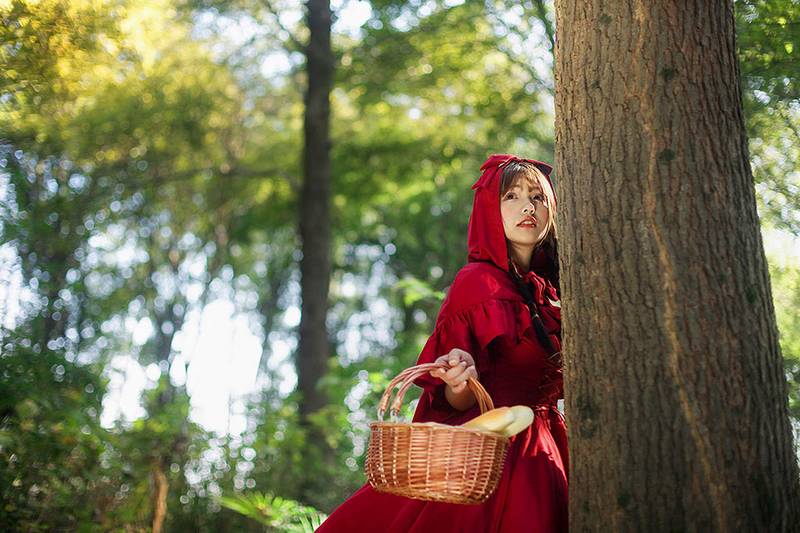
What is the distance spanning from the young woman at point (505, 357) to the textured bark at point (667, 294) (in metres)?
0.33

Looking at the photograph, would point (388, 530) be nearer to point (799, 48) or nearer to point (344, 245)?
point (799, 48)

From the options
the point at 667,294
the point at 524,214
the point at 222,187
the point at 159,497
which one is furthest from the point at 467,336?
the point at 222,187

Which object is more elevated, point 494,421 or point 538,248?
point 538,248

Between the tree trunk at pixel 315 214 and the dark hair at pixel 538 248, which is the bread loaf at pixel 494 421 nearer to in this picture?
the dark hair at pixel 538 248

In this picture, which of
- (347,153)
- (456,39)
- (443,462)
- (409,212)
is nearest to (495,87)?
(456,39)

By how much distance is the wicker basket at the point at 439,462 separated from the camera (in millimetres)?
2193

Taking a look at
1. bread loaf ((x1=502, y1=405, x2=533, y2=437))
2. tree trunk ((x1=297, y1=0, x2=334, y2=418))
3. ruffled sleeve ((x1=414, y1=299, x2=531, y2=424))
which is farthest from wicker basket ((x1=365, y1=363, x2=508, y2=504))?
tree trunk ((x1=297, y1=0, x2=334, y2=418))

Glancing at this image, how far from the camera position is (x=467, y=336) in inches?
109

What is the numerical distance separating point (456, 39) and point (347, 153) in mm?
3656

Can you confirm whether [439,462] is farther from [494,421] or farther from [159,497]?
[159,497]

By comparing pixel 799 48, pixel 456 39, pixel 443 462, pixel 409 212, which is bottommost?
pixel 443 462

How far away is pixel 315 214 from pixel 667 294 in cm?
857

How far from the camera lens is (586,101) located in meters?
2.39

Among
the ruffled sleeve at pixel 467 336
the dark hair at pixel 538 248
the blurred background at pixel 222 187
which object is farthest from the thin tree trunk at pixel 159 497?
the dark hair at pixel 538 248
